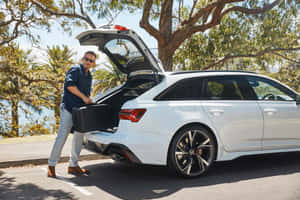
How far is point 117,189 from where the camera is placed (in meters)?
4.71

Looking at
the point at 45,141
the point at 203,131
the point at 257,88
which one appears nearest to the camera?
the point at 203,131

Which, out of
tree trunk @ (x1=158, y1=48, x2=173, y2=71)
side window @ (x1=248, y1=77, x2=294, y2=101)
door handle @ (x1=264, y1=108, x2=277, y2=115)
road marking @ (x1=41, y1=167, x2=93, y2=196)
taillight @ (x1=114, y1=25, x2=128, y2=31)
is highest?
tree trunk @ (x1=158, y1=48, x2=173, y2=71)

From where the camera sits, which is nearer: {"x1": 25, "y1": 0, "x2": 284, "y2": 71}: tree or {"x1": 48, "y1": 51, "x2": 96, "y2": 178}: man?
{"x1": 48, "y1": 51, "x2": 96, "y2": 178}: man

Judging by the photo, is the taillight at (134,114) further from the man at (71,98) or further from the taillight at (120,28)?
the taillight at (120,28)

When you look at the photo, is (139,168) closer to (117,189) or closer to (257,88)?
(117,189)

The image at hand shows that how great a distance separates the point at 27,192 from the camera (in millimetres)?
4605

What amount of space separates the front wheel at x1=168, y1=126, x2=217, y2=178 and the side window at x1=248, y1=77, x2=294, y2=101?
1324mm

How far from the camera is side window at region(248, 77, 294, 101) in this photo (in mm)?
5859

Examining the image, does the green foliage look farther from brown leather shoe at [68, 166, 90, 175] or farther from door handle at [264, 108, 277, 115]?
brown leather shoe at [68, 166, 90, 175]

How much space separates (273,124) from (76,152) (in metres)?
3.26

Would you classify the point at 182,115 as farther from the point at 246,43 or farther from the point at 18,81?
the point at 18,81

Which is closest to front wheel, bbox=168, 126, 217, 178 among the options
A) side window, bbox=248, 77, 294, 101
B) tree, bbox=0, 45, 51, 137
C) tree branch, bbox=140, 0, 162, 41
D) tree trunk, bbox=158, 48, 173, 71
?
side window, bbox=248, 77, 294, 101

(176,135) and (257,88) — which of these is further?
(257,88)

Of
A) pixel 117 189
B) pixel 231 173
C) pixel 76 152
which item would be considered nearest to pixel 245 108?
pixel 231 173
